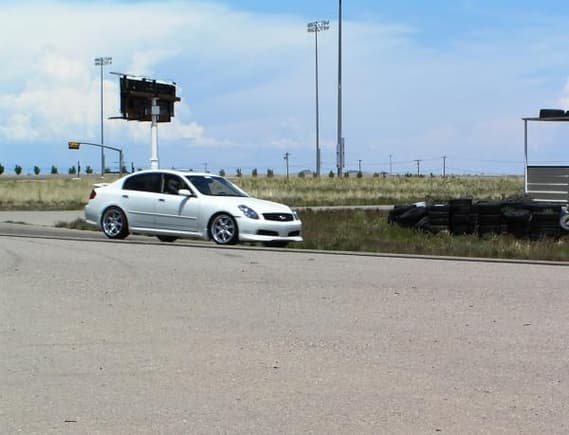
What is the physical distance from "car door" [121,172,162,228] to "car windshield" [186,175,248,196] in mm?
787

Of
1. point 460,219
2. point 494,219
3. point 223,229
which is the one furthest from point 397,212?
point 223,229

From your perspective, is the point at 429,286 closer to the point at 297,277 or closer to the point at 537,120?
the point at 297,277

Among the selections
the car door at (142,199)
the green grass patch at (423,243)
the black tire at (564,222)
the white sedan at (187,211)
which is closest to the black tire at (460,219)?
the green grass patch at (423,243)

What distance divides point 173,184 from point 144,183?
0.74 m

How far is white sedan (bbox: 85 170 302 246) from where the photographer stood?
620 inches

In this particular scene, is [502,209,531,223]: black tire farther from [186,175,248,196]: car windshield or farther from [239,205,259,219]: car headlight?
[186,175,248,196]: car windshield

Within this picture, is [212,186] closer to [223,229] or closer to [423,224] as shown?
[223,229]

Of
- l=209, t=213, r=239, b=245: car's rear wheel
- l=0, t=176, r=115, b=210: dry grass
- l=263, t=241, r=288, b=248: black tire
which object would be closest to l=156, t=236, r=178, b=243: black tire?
l=209, t=213, r=239, b=245: car's rear wheel

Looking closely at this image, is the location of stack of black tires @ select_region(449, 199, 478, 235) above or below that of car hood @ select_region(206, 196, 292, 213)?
below

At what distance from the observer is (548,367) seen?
6.40 meters

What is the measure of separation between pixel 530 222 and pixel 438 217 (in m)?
2.01

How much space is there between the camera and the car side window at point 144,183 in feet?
55.7

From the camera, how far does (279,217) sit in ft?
52.5

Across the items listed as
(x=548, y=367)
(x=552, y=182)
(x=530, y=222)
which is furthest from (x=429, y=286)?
(x=552, y=182)
